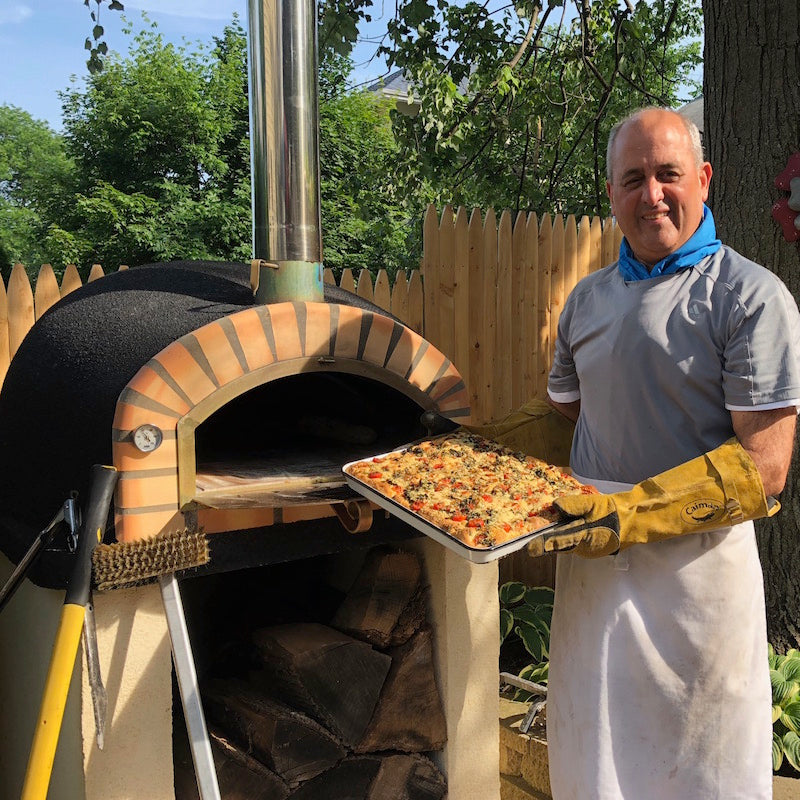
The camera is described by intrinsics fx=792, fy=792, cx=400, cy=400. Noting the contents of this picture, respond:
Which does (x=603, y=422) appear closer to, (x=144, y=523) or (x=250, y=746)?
(x=144, y=523)

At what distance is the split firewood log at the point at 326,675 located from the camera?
2.24m

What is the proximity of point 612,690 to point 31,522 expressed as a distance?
1.52 meters

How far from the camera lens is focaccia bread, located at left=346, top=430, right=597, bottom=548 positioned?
170 cm

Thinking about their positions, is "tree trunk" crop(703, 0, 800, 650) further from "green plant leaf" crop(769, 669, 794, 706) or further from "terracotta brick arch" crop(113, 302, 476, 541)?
"terracotta brick arch" crop(113, 302, 476, 541)

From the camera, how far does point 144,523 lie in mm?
1850

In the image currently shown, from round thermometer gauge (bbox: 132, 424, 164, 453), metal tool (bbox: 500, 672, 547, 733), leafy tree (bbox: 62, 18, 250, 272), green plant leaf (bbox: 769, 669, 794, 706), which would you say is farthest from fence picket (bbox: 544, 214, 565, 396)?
leafy tree (bbox: 62, 18, 250, 272)

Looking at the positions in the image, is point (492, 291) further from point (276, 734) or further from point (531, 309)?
point (276, 734)

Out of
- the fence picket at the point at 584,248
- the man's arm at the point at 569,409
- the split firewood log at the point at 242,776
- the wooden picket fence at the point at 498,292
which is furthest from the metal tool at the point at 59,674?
the fence picket at the point at 584,248

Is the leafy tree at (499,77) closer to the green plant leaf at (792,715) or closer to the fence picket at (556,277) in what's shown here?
the fence picket at (556,277)

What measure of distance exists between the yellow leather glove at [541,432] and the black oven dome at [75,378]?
858 mm

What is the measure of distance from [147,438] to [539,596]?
2.96 meters

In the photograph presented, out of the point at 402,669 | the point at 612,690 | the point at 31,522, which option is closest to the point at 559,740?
the point at 612,690

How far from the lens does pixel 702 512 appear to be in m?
1.76

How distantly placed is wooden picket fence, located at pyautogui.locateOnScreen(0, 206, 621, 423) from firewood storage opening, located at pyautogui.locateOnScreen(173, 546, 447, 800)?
5.36 feet
